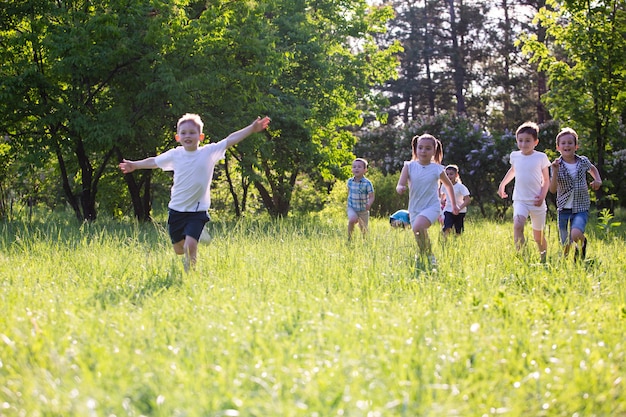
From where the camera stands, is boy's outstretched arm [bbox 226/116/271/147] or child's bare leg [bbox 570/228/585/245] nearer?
boy's outstretched arm [bbox 226/116/271/147]

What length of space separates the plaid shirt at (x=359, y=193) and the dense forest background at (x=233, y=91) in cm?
526

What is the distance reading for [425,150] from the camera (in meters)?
8.30

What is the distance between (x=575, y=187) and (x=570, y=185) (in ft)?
0.22

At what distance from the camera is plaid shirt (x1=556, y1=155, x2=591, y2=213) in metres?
8.16

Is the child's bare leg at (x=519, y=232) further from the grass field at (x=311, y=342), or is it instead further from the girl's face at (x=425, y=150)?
the grass field at (x=311, y=342)

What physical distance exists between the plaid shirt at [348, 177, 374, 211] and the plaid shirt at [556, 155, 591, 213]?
3.48m

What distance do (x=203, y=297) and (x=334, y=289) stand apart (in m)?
1.19

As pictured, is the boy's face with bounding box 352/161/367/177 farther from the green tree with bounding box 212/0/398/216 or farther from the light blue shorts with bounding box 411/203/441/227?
the green tree with bounding box 212/0/398/216

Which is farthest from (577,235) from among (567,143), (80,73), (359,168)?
(80,73)

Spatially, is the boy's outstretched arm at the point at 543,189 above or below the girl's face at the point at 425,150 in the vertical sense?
below

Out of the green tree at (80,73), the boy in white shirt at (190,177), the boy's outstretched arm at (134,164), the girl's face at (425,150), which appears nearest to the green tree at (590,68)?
the girl's face at (425,150)

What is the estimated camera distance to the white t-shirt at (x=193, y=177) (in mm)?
7125

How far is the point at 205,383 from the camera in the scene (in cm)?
332

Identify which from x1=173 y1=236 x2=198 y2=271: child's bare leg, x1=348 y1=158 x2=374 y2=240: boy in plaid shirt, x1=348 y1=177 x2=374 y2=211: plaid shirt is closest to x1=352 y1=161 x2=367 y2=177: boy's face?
x1=348 y1=158 x2=374 y2=240: boy in plaid shirt
